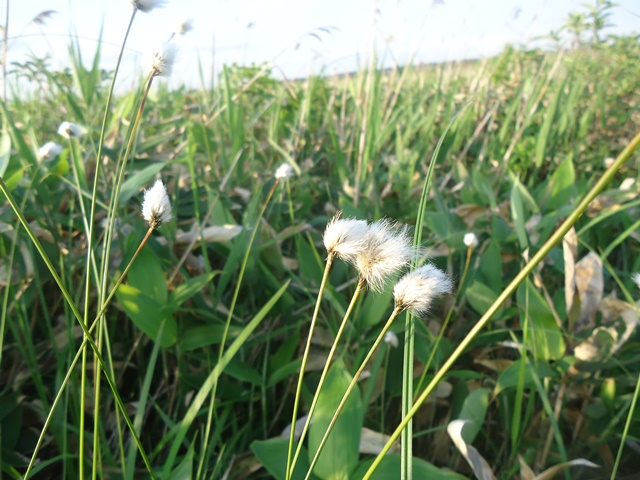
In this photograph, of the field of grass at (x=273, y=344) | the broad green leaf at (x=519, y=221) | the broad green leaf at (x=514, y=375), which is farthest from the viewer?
the broad green leaf at (x=519, y=221)

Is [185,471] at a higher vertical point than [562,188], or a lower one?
lower

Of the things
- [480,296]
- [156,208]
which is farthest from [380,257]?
[480,296]

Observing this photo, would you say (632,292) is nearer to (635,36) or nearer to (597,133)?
(597,133)

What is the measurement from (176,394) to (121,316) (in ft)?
0.72

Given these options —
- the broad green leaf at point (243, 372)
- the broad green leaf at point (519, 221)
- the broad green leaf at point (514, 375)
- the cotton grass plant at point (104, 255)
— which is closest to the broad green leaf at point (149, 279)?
the broad green leaf at point (243, 372)

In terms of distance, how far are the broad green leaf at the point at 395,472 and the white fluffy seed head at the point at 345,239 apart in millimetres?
340

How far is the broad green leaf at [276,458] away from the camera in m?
0.71

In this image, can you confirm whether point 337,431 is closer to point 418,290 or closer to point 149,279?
point 418,290

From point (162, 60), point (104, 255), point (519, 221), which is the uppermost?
point (162, 60)

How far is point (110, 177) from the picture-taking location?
1.54 metres

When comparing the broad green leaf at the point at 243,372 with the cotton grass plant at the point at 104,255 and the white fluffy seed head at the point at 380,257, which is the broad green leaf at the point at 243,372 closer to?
the cotton grass plant at the point at 104,255

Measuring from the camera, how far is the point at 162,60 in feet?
2.03

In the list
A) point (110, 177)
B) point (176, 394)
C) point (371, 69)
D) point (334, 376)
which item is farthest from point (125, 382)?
point (371, 69)

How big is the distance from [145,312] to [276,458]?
36 centimetres
